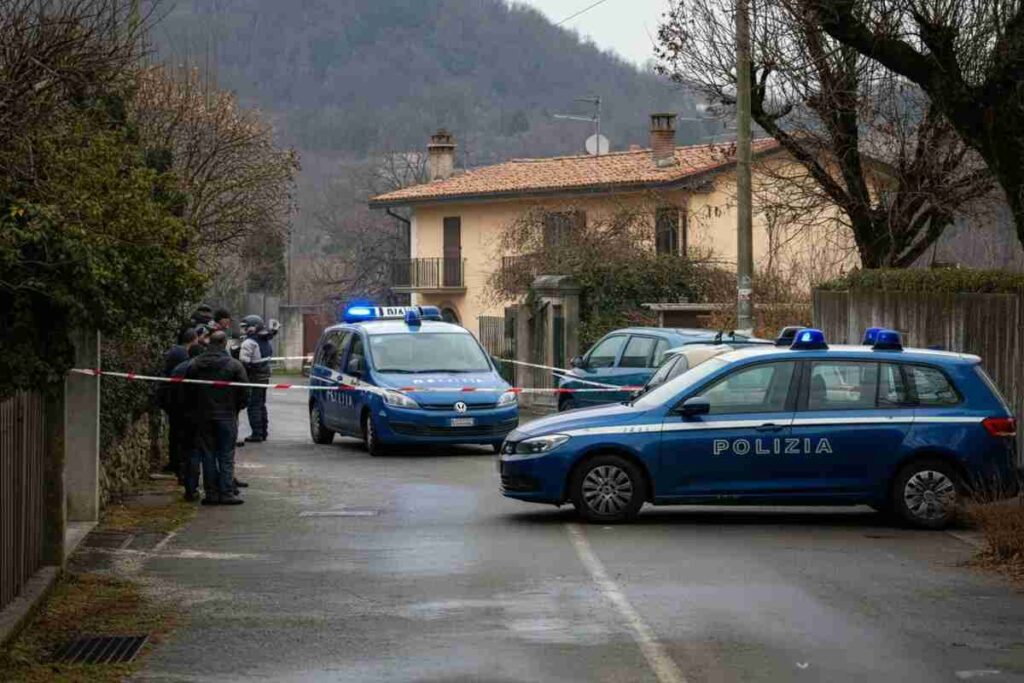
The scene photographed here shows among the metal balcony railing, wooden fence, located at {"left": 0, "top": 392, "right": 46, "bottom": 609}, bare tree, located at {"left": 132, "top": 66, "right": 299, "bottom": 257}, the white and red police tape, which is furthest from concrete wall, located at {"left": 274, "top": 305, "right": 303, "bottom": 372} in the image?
wooden fence, located at {"left": 0, "top": 392, "right": 46, "bottom": 609}

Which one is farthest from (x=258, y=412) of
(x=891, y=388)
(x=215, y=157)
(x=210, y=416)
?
(x=891, y=388)

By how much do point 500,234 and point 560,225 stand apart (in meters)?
5.28

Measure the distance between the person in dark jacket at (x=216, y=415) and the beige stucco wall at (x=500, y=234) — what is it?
22899 mm

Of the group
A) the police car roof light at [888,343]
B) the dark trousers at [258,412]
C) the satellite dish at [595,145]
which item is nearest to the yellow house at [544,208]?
the satellite dish at [595,145]

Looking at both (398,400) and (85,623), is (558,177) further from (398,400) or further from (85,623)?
(85,623)

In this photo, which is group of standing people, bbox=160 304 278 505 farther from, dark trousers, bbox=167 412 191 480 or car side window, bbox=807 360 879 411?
car side window, bbox=807 360 879 411

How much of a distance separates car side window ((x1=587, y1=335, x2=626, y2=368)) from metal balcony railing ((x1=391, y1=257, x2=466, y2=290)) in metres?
33.3

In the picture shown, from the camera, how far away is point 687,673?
8.84 meters

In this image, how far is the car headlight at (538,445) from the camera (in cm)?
1490

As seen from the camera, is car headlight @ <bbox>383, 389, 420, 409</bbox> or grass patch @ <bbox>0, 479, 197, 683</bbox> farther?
car headlight @ <bbox>383, 389, 420, 409</bbox>

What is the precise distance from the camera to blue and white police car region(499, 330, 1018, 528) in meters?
14.7

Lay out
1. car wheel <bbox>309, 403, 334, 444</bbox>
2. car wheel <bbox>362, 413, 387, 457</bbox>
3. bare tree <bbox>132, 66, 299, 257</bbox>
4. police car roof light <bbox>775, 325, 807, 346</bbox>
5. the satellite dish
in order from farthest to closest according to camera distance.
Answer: the satellite dish < bare tree <bbox>132, 66, 299, 257</bbox> < car wheel <bbox>309, 403, 334, 444</bbox> < car wheel <bbox>362, 413, 387, 457</bbox> < police car roof light <bbox>775, 325, 807, 346</bbox>

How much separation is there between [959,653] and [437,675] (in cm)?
299

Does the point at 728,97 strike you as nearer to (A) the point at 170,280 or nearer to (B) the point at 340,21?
(A) the point at 170,280
